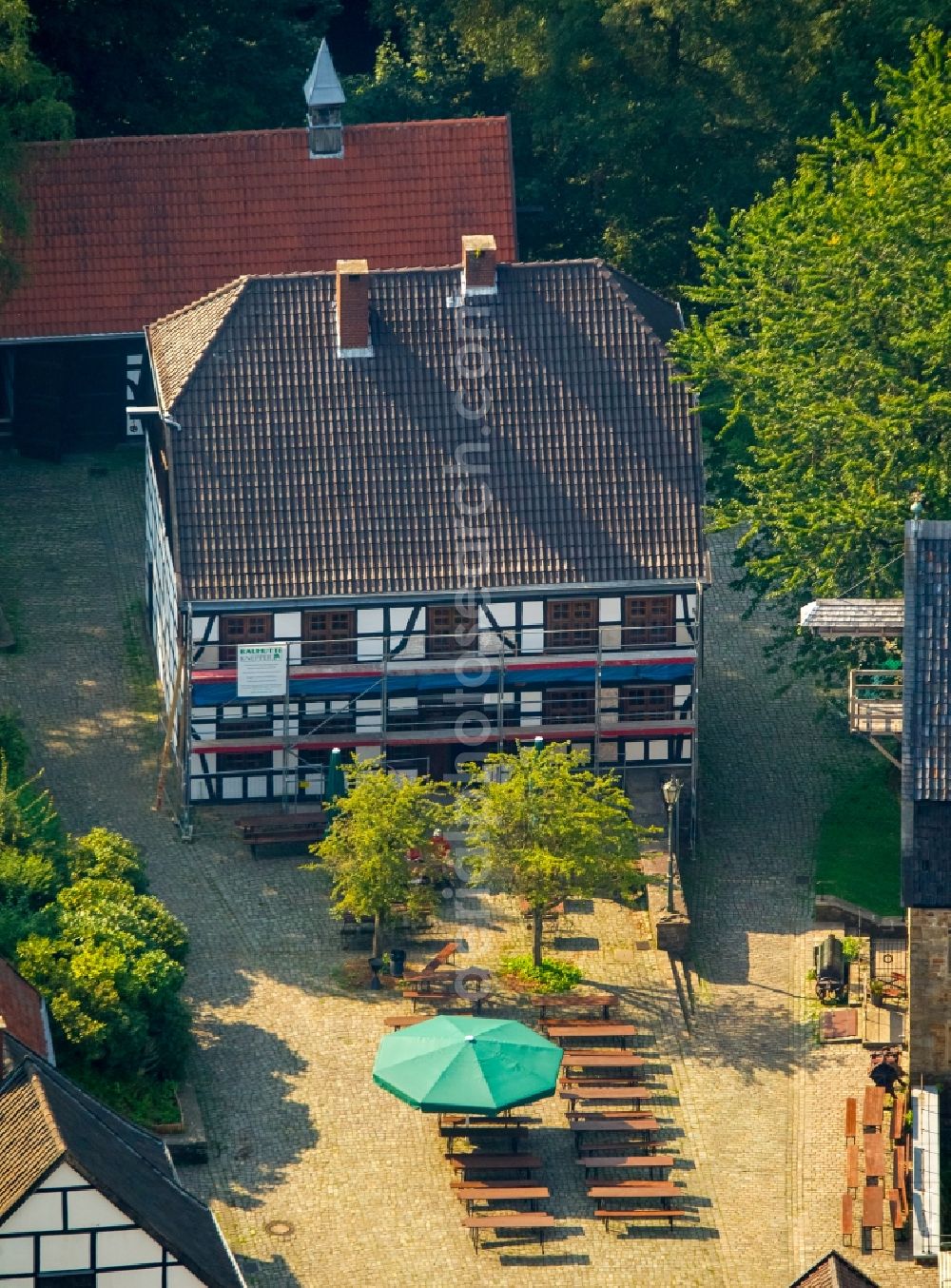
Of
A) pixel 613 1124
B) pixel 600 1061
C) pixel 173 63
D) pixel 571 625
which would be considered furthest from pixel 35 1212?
pixel 173 63

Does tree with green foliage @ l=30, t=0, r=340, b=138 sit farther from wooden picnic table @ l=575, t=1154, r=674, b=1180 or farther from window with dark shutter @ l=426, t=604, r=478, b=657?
wooden picnic table @ l=575, t=1154, r=674, b=1180

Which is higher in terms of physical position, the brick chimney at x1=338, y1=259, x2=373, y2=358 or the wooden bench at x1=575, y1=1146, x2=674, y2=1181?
the brick chimney at x1=338, y1=259, x2=373, y2=358

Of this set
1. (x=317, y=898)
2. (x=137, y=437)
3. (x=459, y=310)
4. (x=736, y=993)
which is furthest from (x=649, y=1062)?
(x=137, y=437)

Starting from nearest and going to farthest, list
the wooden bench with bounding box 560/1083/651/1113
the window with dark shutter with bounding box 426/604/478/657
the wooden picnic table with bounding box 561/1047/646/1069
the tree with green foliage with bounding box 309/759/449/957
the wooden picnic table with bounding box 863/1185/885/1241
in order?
the wooden picnic table with bounding box 863/1185/885/1241
the wooden bench with bounding box 560/1083/651/1113
the wooden picnic table with bounding box 561/1047/646/1069
the tree with green foliage with bounding box 309/759/449/957
the window with dark shutter with bounding box 426/604/478/657

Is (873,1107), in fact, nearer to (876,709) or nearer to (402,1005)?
(876,709)

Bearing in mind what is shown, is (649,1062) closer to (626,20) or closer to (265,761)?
(265,761)

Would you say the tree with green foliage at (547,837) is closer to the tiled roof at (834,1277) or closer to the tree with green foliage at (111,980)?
the tree with green foliage at (111,980)

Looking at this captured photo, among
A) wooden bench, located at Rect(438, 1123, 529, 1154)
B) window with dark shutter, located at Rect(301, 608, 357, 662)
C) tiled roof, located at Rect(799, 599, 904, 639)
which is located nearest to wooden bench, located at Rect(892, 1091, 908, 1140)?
wooden bench, located at Rect(438, 1123, 529, 1154)

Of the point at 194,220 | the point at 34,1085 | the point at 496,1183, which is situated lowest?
the point at 496,1183
